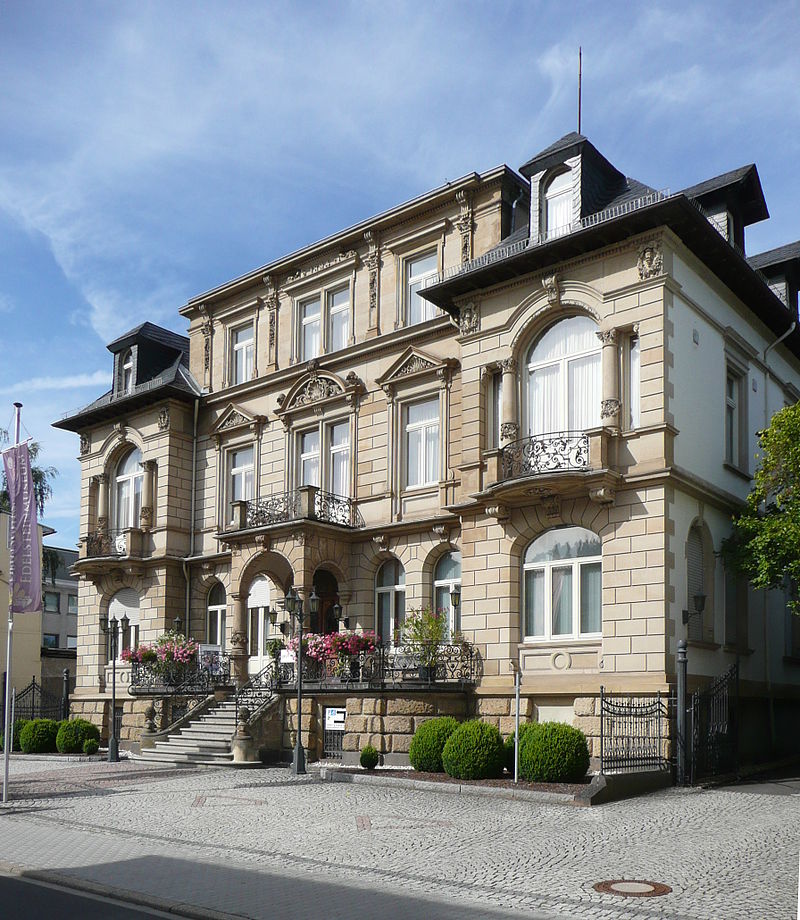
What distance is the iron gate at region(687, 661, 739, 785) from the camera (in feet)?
70.3

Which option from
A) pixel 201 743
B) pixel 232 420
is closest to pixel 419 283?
pixel 232 420

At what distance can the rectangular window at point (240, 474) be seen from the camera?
1362 inches

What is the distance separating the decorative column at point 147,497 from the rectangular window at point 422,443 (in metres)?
10.4

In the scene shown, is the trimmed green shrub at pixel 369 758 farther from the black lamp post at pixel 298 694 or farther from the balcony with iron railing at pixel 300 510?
the balcony with iron railing at pixel 300 510

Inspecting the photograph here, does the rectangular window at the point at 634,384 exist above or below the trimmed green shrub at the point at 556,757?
above

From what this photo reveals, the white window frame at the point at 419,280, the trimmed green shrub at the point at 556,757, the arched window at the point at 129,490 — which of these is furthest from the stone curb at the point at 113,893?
the arched window at the point at 129,490

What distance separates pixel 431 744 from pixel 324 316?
15031 mm

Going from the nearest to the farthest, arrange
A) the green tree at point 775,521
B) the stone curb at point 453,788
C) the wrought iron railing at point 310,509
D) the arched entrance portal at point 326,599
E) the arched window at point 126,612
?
1. the stone curb at point 453,788
2. the green tree at point 775,521
3. the wrought iron railing at point 310,509
4. the arched entrance portal at point 326,599
5. the arched window at point 126,612

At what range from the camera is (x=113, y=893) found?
444 inches

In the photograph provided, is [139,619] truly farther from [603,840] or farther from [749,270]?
[603,840]

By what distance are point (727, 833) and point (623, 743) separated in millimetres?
6634

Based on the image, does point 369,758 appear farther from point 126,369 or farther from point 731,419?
point 126,369

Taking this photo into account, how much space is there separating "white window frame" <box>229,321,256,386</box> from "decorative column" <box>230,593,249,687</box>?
7469 millimetres

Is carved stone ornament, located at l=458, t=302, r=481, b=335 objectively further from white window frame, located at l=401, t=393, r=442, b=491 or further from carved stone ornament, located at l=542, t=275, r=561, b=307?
white window frame, located at l=401, t=393, r=442, b=491
